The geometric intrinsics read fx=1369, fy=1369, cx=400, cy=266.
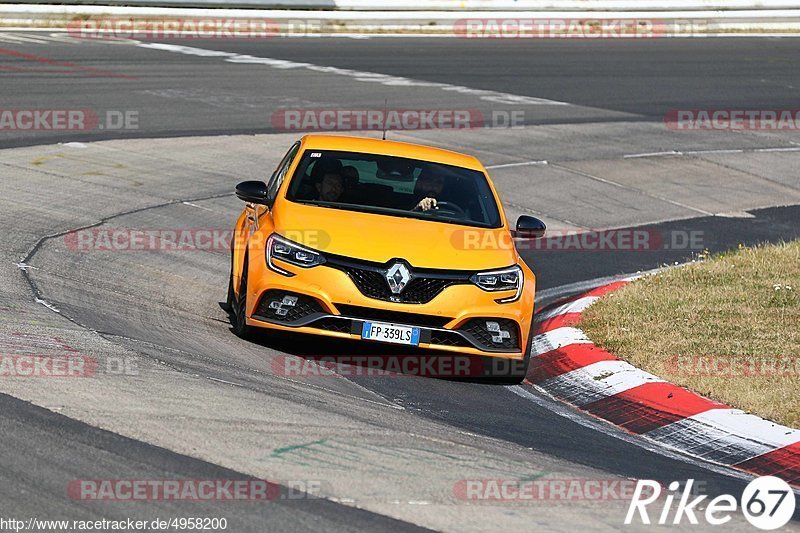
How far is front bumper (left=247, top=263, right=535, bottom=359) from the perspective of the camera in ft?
29.9

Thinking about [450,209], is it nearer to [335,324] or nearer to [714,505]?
[335,324]

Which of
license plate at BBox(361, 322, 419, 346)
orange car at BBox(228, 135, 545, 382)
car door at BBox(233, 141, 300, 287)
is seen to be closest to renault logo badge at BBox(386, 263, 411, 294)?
orange car at BBox(228, 135, 545, 382)

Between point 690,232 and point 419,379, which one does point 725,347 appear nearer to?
point 419,379

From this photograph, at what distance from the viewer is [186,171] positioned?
16.5 meters

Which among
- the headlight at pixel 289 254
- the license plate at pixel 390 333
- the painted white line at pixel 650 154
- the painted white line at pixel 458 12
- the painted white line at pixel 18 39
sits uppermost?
the painted white line at pixel 458 12

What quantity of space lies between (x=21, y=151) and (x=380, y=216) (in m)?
7.67

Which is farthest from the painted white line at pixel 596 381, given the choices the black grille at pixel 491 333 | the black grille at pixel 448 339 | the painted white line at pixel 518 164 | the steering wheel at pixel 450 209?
the painted white line at pixel 518 164

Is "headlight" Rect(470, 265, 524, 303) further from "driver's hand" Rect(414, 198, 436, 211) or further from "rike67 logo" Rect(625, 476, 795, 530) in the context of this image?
"rike67 logo" Rect(625, 476, 795, 530)

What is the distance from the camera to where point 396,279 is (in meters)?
9.16

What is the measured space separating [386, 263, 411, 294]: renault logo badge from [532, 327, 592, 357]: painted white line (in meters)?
1.79

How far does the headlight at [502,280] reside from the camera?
9.45m

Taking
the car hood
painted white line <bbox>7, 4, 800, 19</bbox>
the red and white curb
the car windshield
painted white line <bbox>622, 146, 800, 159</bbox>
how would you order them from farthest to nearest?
painted white line <bbox>7, 4, 800, 19</bbox>, painted white line <bbox>622, 146, 800, 159</bbox>, the car windshield, the car hood, the red and white curb

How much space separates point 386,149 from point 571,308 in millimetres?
2167

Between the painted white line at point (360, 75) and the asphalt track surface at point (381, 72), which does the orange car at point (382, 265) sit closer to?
the asphalt track surface at point (381, 72)
